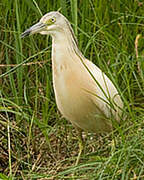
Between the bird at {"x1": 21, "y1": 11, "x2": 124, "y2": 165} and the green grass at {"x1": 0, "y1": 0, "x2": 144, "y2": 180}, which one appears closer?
the bird at {"x1": 21, "y1": 11, "x2": 124, "y2": 165}

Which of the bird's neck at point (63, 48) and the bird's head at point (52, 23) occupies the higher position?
the bird's head at point (52, 23)

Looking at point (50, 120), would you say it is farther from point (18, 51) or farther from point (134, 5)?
point (134, 5)

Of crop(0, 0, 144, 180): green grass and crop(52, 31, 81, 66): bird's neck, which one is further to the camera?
crop(0, 0, 144, 180): green grass

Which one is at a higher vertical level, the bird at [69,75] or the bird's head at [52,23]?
the bird's head at [52,23]

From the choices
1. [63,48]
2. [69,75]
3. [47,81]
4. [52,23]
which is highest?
[52,23]

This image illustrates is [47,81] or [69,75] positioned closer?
[69,75]

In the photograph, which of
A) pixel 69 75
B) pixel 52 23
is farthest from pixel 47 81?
pixel 52 23

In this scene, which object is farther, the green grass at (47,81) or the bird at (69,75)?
the green grass at (47,81)

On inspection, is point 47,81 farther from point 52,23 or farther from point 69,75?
point 52,23

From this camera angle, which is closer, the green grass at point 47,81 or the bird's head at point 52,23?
the bird's head at point 52,23

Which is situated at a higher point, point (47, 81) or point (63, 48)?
point (63, 48)

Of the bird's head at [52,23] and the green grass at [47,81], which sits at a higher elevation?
the bird's head at [52,23]

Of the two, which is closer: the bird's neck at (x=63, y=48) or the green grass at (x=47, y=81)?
the bird's neck at (x=63, y=48)

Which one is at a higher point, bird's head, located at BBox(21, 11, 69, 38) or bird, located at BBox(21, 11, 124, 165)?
bird's head, located at BBox(21, 11, 69, 38)
